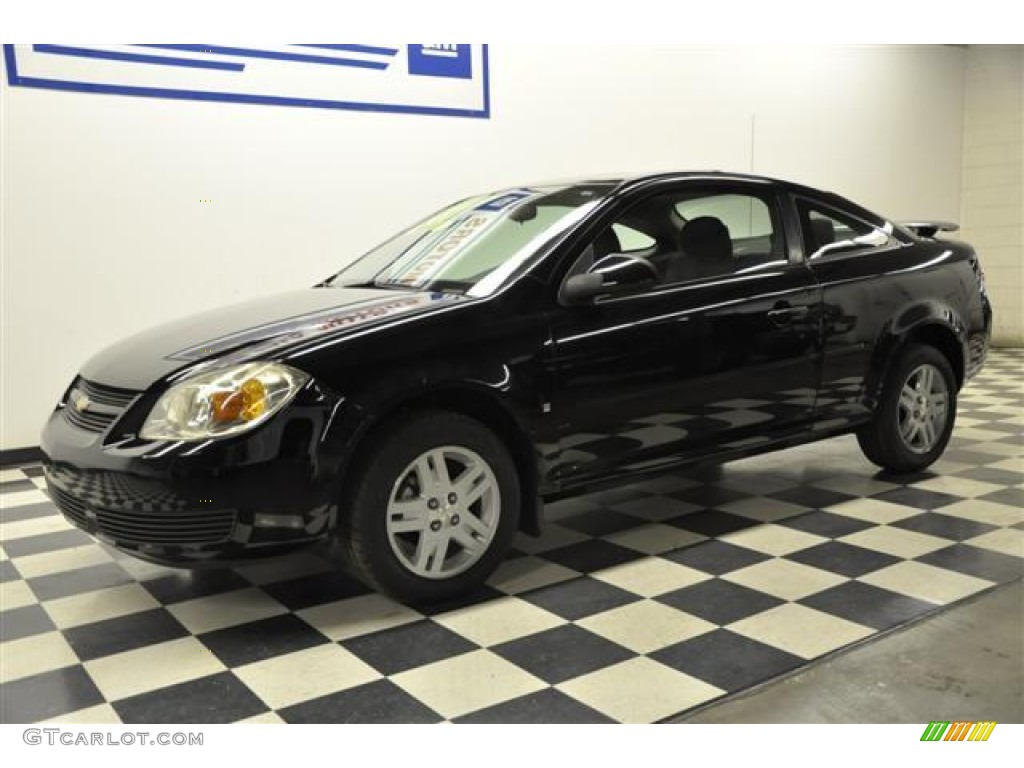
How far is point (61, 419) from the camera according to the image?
2.80 m

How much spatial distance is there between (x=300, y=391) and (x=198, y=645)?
28.5 inches

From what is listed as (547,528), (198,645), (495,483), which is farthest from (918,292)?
(198,645)

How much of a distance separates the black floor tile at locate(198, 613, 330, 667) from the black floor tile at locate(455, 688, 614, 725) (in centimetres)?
61

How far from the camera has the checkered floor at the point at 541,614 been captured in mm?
2162

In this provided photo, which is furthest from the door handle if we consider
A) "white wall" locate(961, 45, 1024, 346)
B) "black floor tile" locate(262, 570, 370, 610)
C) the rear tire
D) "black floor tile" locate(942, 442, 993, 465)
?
"white wall" locate(961, 45, 1024, 346)

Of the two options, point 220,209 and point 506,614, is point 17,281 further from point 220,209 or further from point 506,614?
point 506,614

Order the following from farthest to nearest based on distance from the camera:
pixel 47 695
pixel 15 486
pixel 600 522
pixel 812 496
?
pixel 15 486 < pixel 812 496 < pixel 600 522 < pixel 47 695

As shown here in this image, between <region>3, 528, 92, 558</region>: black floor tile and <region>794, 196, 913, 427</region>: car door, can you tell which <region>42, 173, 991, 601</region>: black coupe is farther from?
<region>3, 528, 92, 558</region>: black floor tile

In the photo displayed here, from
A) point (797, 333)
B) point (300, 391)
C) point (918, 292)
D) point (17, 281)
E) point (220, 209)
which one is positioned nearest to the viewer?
point (300, 391)

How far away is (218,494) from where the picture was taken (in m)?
2.36

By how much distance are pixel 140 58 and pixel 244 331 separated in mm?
2867

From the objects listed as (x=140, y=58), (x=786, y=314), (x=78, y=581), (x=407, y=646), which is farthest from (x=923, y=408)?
(x=140, y=58)

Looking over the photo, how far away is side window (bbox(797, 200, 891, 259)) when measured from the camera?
3549 millimetres
